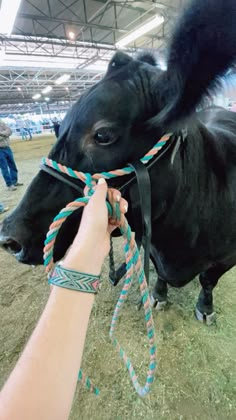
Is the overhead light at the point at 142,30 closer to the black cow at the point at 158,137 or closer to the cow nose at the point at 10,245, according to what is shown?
the black cow at the point at 158,137

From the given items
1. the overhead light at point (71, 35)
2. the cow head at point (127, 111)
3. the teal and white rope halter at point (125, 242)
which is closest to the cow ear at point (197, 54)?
the cow head at point (127, 111)

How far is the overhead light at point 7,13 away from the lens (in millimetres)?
5092

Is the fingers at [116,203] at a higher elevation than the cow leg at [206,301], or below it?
higher

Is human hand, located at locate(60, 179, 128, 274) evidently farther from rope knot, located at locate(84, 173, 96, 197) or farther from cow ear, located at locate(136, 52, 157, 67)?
cow ear, located at locate(136, 52, 157, 67)

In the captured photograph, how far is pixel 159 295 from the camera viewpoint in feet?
5.81

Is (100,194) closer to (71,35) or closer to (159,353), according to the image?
(159,353)

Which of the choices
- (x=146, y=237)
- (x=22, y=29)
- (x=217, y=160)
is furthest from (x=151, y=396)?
(x=22, y=29)

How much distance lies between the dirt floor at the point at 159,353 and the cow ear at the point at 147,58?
1541mm

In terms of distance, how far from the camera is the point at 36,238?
0.89 m

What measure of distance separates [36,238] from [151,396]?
1053 millimetres

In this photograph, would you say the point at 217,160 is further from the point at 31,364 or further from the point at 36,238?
the point at 31,364

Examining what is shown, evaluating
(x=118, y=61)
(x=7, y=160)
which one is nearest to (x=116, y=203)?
(x=118, y=61)

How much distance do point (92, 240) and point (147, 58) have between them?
81cm

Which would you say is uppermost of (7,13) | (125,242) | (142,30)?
(142,30)
